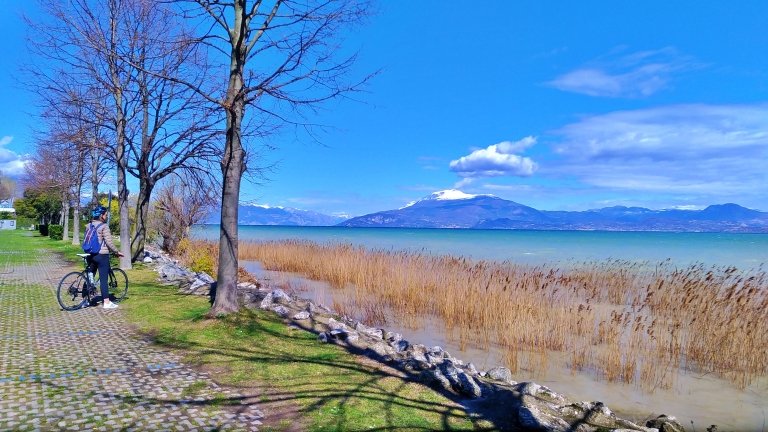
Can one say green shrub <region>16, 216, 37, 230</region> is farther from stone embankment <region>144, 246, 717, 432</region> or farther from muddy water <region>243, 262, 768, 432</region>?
muddy water <region>243, 262, 768, 432</region>

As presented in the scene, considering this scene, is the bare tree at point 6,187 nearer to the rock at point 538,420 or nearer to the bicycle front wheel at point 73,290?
the bicycle front wheel at point 73,290

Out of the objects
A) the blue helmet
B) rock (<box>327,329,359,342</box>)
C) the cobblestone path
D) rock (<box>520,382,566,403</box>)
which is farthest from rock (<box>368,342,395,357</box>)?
the blue helmet

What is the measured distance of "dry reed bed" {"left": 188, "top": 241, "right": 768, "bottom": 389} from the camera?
278 inches

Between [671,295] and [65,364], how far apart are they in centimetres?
Answer: 1096

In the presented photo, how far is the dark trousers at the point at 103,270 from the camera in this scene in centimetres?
810

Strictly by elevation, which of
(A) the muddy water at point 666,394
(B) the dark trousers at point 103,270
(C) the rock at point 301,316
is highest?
(B) the dark trousers at point 103,270

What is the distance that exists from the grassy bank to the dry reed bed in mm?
3111

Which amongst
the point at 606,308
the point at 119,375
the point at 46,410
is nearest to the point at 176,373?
the point at 119,375

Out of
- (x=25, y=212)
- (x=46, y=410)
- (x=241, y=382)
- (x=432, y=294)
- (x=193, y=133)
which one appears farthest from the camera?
(x=25, y=212)

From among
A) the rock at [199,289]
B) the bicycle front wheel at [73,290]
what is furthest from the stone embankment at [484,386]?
the bicycle front wheel at [73,290]

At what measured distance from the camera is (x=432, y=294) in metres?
11.3

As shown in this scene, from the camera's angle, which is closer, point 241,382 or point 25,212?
point 241,382

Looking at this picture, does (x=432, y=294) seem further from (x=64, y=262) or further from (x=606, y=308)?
(x=64, y=262)

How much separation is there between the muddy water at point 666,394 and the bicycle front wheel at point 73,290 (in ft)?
21.5
